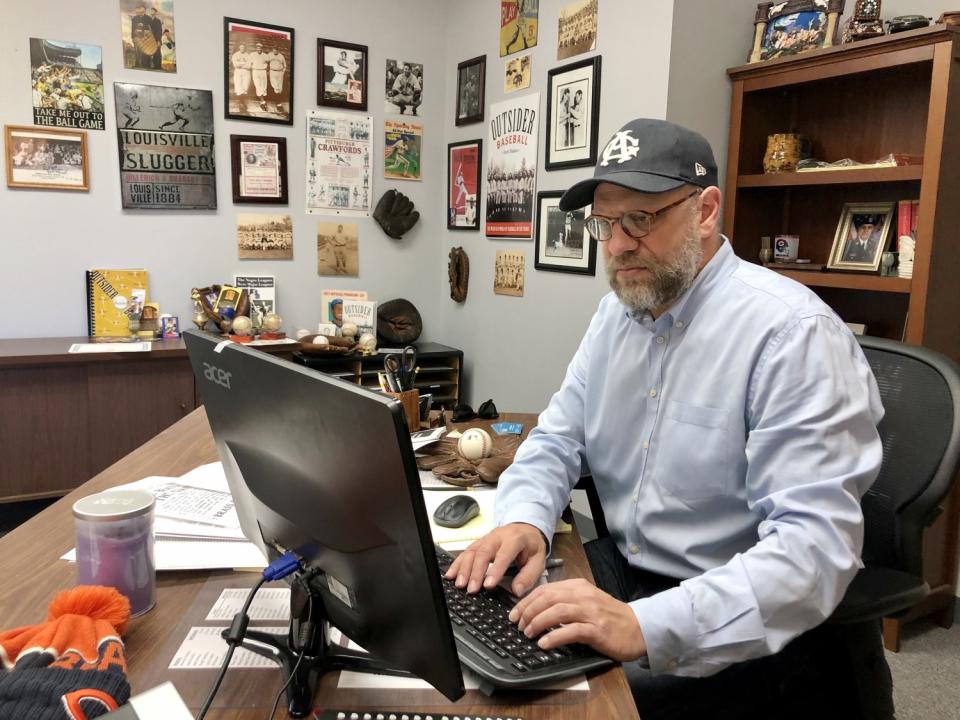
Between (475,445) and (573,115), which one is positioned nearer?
(475,445)

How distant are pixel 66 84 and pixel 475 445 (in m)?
2.86

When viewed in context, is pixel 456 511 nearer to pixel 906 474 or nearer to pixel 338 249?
pixel 906 474

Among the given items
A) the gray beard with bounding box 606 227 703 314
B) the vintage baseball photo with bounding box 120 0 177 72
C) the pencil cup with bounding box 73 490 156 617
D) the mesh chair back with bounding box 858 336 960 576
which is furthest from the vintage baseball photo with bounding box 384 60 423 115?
the pencil cup with bounding box 73 490 156 617

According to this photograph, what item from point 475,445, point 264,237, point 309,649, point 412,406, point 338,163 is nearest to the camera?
point 309,649

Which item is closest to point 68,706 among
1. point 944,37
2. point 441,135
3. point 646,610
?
point 646,610

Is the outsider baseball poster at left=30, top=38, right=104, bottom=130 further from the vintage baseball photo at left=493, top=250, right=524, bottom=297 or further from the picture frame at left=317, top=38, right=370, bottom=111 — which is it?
the vintage baseball photo at left=493, top=250, right=524, bottom=297

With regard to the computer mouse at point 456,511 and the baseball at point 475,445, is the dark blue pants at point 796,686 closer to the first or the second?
the computer mouse at point 456,511

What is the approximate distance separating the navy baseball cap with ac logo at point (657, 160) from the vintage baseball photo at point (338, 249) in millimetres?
2743

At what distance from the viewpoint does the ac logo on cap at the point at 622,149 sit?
50.3 inches

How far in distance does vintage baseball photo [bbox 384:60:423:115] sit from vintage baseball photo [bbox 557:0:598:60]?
1088 mm

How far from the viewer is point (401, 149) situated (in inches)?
156

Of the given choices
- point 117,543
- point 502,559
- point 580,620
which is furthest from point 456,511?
point 117,543

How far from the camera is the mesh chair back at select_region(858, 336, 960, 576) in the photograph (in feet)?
3.76

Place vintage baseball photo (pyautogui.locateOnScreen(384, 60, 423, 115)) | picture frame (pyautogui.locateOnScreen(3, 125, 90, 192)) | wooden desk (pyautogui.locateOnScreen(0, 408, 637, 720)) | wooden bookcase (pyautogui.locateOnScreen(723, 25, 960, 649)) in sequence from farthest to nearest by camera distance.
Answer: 1. vintage baseball photo (pyautogui.locateOnScreen(384, 60, 423, 115))
2. picture frame (pyautogui.locateOnScreen(3, 125, 90, 192))
3. wooden bookcase (pyautogui.locateOnScreen(723, 25, 960, 649))
4. wooden desk (pyautogui.locateOnScreen(0, 408, 637, 720))
